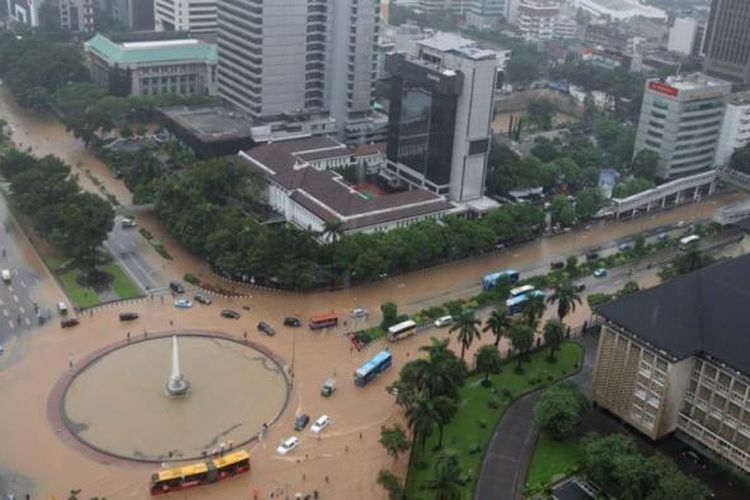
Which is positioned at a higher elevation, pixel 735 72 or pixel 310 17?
pixel 310 17

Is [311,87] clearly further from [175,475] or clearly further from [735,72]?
[735,72]

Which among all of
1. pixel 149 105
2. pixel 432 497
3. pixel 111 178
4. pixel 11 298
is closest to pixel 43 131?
pixel 149 105

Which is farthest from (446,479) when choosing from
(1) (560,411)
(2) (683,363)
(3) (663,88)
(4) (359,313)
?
(3) (663,88)

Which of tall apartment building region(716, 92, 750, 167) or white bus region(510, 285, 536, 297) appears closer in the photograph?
white bus region(510, 285, 536, 297)

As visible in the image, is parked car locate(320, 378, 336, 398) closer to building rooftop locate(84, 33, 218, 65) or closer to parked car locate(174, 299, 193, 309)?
parked car locate(174, 299, 193, 309)

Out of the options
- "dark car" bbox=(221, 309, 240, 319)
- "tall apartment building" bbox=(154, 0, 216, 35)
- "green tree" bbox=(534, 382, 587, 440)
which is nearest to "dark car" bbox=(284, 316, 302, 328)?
"dark car" bbox=(221, 309, 240, 319)

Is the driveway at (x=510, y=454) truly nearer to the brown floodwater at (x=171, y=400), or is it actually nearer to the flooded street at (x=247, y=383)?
the flooded street at (x=247, y=383)
